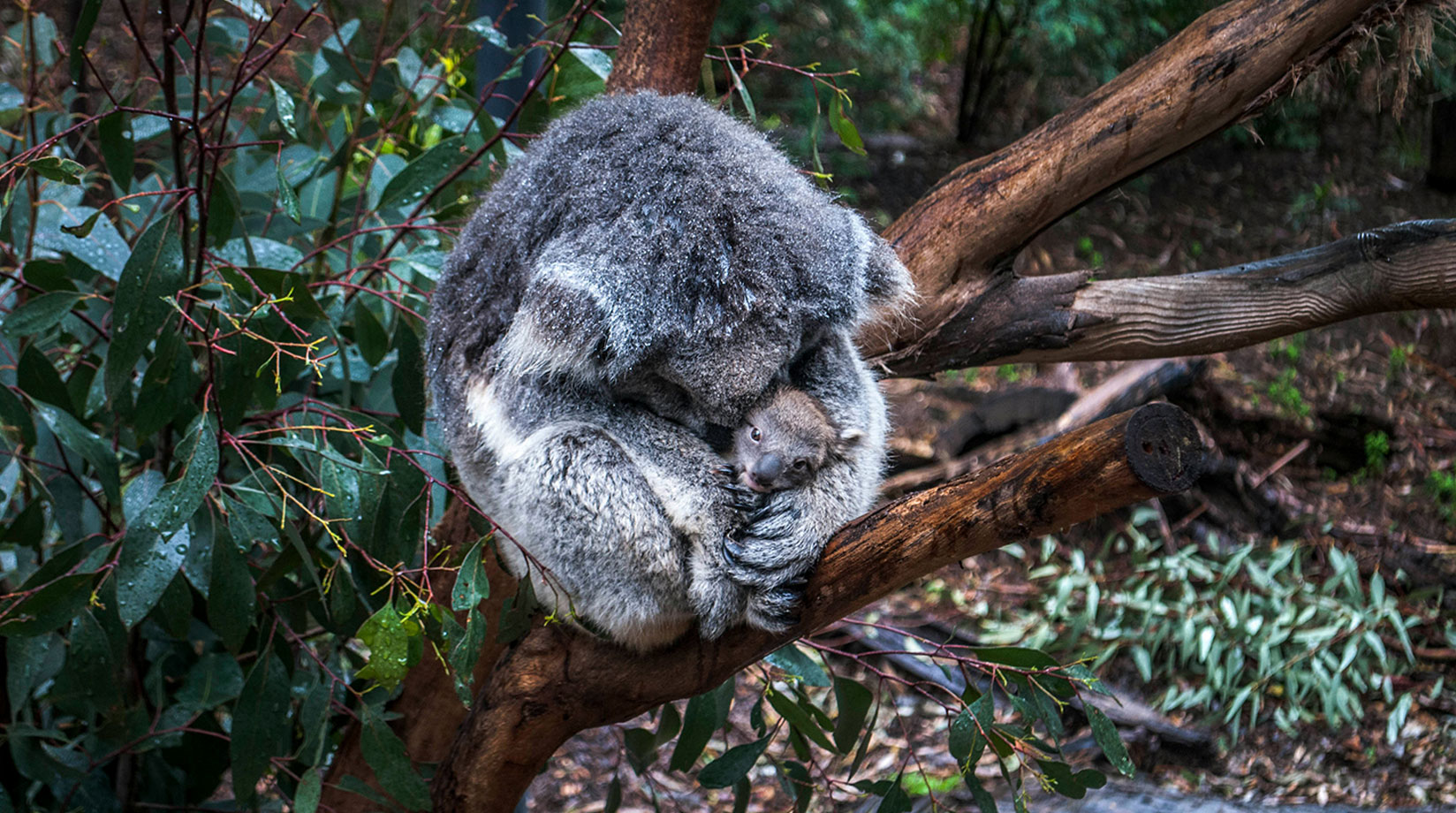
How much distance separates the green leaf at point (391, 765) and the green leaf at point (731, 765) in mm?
569

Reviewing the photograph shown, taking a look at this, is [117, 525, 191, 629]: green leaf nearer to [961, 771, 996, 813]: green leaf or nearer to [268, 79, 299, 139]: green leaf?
[268, 79, 299, 139]: green leaf

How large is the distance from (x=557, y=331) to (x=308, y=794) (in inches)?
37.1

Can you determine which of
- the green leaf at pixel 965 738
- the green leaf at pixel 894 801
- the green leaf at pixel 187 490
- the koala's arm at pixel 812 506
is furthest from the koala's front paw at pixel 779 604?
the green leaf at pixel 187 490

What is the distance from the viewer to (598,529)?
1764 millimetres

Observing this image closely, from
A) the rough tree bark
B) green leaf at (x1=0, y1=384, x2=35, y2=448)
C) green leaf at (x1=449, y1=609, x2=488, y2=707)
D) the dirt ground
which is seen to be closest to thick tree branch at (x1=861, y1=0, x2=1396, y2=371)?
the rough tree bark

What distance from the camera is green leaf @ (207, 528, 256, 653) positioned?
76.6 inches

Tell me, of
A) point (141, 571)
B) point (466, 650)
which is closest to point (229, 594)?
point (141, 571)

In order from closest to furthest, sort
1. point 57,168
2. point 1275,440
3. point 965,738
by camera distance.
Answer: point 57,168 → point 965,738 → point 1275,440

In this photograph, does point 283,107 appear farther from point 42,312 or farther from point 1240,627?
point 1240,627

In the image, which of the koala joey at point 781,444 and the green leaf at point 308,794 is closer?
the koala joey at point 781,444

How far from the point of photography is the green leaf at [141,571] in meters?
1.86

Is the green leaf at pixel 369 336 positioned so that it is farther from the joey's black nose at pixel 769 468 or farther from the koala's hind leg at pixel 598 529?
the joey's black nose at pixel 769 468

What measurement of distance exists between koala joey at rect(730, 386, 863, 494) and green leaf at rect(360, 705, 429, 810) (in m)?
0.85

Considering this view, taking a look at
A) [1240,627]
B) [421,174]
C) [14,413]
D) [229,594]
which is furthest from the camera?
[1240,627]
